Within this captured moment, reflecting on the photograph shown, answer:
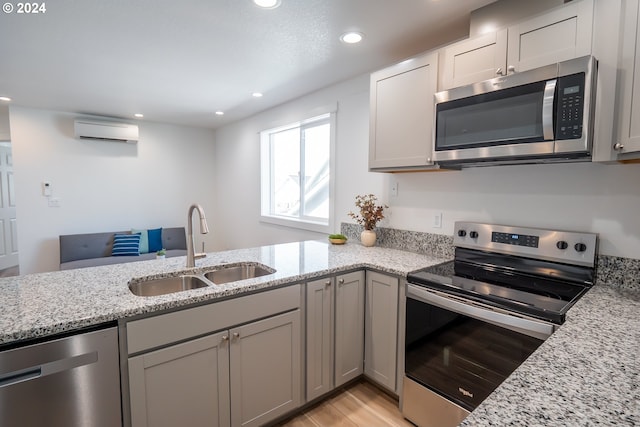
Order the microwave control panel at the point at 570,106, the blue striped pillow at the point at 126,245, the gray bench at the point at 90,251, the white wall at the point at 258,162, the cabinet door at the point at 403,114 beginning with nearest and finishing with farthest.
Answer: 1. the microwave control panel at the point at 570,106
2. the cabinet door at the point at 403,114
3. the white wall at the point at 258,162
4. the gray bench at the point at 90,251
5. the blue striped pillow at the point at 126,245

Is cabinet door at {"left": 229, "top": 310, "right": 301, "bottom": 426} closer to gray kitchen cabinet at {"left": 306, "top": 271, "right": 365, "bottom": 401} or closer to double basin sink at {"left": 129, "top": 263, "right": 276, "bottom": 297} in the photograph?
gray kitchen cabinet at {"left": 306, "top": 271, "right": 365, "bottom": 401}

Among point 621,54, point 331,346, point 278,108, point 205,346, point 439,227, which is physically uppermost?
point 278,108

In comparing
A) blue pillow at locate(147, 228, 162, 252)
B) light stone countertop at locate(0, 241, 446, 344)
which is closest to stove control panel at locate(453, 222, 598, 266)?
light stone countertop at locate(0, 241, 446, 344)

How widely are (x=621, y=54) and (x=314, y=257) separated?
→ 6.09ft

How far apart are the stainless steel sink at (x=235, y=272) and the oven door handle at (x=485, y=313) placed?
0.88 meters

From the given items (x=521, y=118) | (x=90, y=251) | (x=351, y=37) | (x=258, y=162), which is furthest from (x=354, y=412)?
(x=90, y=251)

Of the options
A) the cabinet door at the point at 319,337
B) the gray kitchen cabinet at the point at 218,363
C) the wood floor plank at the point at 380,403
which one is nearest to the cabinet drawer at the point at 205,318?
the gray kitchen cabinet at the point at 218,363

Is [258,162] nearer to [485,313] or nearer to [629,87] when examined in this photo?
[485,313]

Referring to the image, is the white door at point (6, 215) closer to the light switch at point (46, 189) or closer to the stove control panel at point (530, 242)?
the light switch at point (46, 189)

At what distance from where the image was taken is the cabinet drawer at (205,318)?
4.31ft

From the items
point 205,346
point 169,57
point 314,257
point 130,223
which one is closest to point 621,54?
point 314,257

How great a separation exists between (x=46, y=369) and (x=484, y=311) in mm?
1780

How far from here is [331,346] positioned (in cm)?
199

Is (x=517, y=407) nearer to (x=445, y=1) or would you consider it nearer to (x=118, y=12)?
(x=445, y=1)
